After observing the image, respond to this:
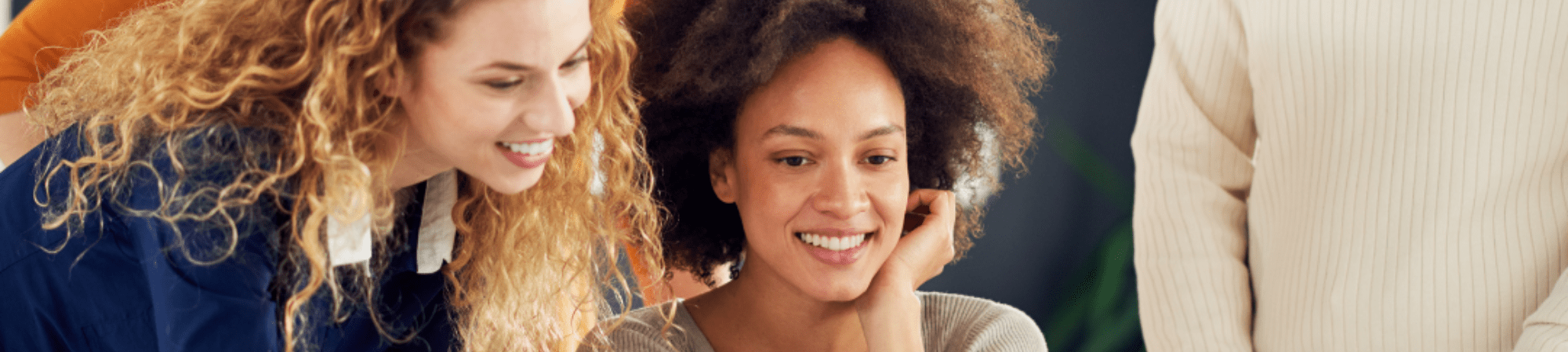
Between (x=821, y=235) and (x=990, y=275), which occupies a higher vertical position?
(x=821, y=235)

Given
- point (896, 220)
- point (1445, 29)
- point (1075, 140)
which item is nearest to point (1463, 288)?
point (1445, 29)

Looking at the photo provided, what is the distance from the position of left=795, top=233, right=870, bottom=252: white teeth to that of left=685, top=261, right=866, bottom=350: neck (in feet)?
0.44

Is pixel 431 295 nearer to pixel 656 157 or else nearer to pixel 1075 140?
pixel 656 157

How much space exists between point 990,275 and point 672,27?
1.87 meters

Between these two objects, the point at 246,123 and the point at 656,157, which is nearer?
the point at 246,123

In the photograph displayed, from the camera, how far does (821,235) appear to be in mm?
1559

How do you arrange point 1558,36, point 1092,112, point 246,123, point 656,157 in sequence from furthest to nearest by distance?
1. point 1092,112
2. point 656,157
3. point 1558,36
4. point 246,123

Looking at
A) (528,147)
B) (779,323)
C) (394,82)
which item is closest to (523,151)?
(528,147)

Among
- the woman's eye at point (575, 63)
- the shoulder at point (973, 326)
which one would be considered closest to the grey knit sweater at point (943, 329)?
the shoulder at point (973, 326)

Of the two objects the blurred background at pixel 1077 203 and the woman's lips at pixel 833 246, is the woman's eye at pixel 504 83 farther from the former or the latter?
the blurred background at pixel 1077 203

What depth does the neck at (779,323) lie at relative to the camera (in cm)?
168

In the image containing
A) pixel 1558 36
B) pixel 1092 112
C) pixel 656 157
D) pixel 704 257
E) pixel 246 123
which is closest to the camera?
pixel 246 123

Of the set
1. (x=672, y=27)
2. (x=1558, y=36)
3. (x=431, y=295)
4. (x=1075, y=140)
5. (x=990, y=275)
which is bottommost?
(x=990, y=275)

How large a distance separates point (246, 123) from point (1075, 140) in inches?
94.7
